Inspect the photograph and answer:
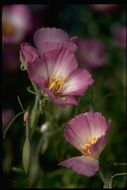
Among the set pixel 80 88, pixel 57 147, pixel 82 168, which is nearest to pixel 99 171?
pixel 82 168

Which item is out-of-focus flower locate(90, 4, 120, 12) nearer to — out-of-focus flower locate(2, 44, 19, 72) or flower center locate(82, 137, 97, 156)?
out-of-focus flower locate(2, 44, 19, 72)

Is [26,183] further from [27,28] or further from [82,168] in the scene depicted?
[27,28]

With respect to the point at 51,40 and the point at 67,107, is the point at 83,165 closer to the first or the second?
the point at 51,40

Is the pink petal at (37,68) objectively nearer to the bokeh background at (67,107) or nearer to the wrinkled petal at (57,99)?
the wrinkled petal at (57,99)

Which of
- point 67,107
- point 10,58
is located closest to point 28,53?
point 67,107

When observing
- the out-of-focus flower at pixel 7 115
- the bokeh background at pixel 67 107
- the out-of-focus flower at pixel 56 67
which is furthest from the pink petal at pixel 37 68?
the out-of-focus flower at pixel 7 115


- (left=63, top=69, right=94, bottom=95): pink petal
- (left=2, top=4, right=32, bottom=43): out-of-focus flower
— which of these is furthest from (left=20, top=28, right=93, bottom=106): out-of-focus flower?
(left=2, top=4, right=32, bottom=43): out-of-focus flower
